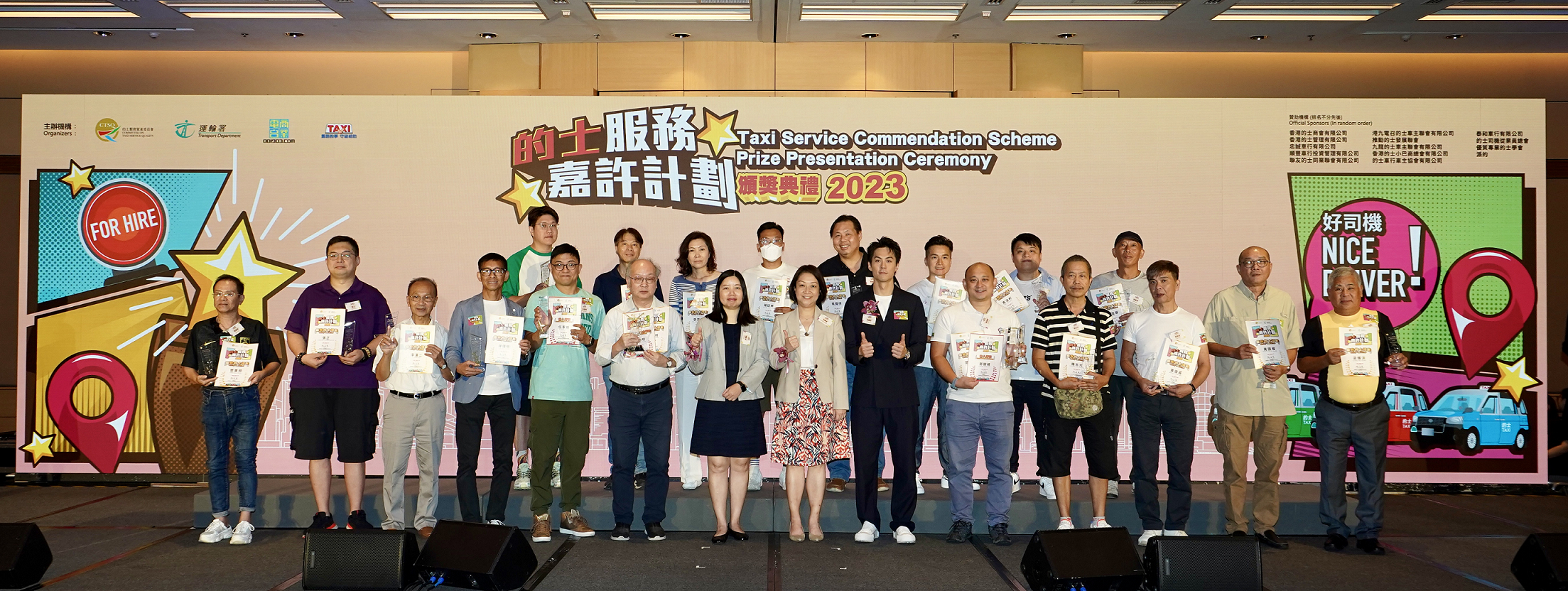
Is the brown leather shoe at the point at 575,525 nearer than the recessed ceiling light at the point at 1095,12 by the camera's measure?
Yes

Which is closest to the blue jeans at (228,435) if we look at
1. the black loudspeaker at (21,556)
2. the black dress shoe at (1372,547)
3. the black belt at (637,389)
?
the black loudspeaker at (21,556)

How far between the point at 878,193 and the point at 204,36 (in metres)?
6.28

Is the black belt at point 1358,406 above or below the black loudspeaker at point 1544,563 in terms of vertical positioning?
above

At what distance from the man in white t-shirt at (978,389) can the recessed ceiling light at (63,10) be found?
702 centimetres

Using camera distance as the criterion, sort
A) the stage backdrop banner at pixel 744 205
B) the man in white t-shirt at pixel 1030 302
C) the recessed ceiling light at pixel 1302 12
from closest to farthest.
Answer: the man in white t-shirt at pixel 1030 302, the stage backdrop banner at pixel 744 205, the recessed ceiling light at pixel 1302 12

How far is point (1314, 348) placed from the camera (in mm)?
5055

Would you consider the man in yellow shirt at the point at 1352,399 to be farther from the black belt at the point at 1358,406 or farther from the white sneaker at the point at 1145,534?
the white sneaker at the point at 1145,534

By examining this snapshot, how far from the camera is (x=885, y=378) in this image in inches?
191

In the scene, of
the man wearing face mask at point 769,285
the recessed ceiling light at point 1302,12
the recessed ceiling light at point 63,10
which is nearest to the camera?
the man wearing face mask at point 769,285

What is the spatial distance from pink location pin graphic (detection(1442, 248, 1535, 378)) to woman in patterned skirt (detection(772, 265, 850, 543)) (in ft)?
15.4

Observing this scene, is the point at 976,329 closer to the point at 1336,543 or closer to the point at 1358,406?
the point at 1358,406

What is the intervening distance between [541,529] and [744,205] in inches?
103

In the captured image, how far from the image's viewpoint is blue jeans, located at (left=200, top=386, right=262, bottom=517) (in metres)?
4.93

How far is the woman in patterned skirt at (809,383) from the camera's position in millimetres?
4773
